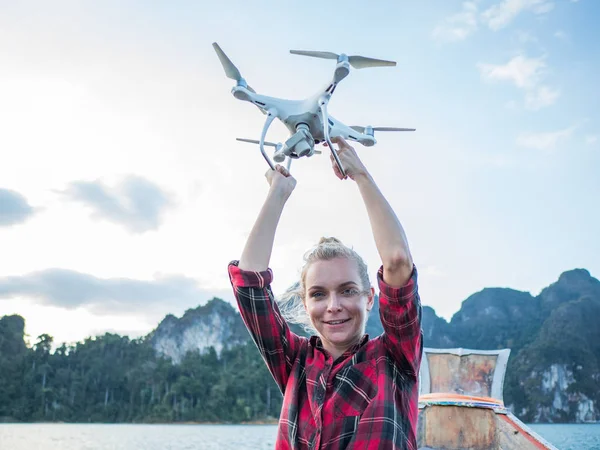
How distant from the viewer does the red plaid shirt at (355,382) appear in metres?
1.90

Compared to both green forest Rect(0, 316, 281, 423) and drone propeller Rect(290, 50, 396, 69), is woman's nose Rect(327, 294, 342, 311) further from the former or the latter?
green forest Rect(0, 316, 281, 423)

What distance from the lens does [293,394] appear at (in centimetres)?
216

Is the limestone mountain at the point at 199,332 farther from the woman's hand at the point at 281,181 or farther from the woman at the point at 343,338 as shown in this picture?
the woman at the point at 343,338

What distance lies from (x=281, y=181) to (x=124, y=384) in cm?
12634

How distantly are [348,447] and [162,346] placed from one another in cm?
13143

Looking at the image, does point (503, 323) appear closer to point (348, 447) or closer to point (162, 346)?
point (162, 346)

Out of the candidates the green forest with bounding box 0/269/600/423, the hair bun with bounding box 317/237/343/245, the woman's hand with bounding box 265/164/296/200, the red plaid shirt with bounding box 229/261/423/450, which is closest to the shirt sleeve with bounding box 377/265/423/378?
the red plaid shirt with bounding box 229/261/423/450

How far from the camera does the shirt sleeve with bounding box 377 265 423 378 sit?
1.99 meters

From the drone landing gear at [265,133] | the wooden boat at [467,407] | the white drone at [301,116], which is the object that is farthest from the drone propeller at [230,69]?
the wooden boat at [467,407]

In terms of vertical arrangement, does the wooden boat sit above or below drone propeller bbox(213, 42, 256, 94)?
below

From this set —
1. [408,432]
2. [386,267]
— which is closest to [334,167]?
[386,267]

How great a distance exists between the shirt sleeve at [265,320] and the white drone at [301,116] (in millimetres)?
798

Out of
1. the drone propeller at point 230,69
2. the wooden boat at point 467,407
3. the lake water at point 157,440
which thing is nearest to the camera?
the drone propeller at point 230,69

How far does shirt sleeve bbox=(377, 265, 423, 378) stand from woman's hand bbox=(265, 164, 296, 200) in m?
0.58
